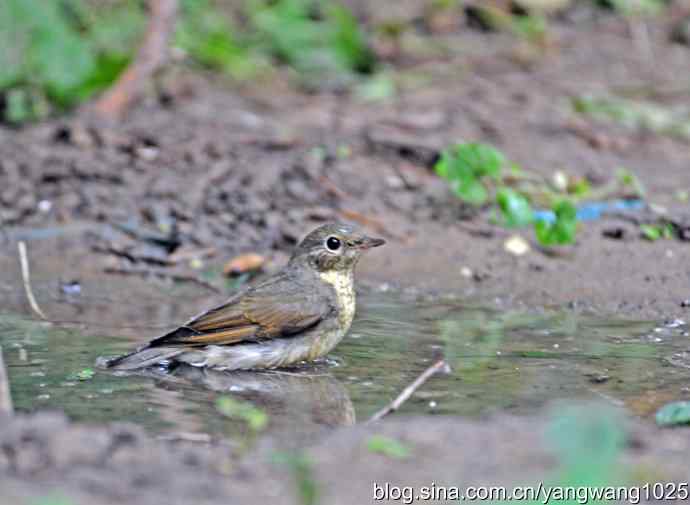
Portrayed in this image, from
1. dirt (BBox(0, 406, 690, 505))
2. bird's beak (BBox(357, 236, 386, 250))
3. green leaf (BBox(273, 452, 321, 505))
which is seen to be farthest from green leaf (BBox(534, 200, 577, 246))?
green leaf (BBox(273, 452, 321, 505))

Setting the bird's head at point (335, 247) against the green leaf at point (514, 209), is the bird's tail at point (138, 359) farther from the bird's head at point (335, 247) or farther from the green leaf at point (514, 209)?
the green leaf at point (514, 209)

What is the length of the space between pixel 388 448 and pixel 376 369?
1.89 m

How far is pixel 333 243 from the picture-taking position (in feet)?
26.1

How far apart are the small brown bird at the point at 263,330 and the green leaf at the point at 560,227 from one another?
87.2 inches

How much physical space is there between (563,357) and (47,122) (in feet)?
20.0

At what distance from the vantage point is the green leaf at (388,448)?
5.23 metres

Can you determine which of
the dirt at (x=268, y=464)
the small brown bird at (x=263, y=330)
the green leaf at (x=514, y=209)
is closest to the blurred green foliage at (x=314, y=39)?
the green leaf at (x=514, y=209)

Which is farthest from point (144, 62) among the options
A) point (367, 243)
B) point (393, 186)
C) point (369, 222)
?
point (367, 243)

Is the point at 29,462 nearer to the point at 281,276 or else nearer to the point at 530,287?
the point at 281,276

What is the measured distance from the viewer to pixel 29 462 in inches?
194

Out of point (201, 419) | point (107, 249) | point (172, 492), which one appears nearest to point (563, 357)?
point (201, 419)

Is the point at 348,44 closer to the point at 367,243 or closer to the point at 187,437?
→ the point at 367,243

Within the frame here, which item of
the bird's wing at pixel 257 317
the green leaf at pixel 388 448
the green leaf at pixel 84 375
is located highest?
the green leaf at pixel 388 448

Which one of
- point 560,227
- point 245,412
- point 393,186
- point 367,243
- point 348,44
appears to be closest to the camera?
point 245,412
